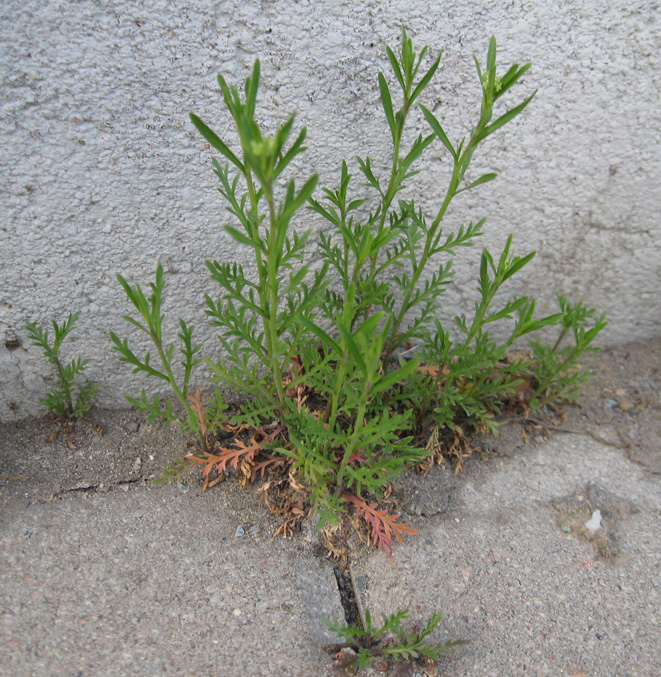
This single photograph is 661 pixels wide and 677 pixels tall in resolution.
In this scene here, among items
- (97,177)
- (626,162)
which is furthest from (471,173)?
(97,177)

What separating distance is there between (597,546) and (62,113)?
2131 mm

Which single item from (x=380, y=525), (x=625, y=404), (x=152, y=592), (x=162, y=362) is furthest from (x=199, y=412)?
(x=625, y=404)

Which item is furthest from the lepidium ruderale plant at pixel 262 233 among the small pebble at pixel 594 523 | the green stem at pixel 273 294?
the small pebble at pixel 594 523

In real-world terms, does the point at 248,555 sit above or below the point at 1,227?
below

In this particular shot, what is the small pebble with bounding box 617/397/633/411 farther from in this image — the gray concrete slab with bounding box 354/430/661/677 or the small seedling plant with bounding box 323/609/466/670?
the small seedling plant with bounding box 323/609/466/670

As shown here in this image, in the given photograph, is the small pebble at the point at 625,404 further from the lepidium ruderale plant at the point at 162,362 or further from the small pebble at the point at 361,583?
the lepidium ruderale plant at the point at 162,362

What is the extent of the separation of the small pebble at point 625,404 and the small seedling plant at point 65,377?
2111mm

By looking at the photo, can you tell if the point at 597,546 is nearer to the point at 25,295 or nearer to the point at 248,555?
the point at 248,555

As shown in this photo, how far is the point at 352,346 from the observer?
4.48 ft

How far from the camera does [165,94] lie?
66.7 inches

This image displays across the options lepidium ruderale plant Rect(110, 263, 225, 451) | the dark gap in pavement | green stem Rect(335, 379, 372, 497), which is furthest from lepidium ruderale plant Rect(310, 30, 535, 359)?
the dark gap in pavement

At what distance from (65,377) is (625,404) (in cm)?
222

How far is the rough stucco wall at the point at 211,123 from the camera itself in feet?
5.33

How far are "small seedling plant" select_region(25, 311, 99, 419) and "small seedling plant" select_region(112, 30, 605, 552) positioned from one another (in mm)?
238
